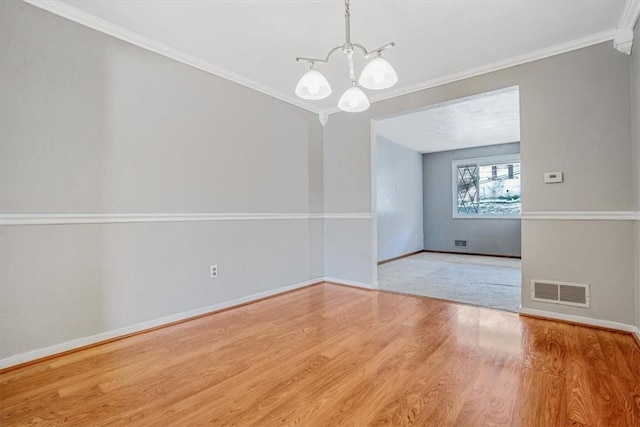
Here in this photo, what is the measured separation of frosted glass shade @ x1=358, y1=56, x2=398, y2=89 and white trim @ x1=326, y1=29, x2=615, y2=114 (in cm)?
170

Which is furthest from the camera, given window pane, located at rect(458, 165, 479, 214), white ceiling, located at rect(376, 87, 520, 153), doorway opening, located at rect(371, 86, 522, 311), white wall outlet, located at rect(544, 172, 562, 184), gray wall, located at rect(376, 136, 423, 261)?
window pane, located at rect(458, 165, 479, 214)

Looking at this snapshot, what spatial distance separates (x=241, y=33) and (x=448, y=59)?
6.22ft

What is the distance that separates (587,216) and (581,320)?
88 cm

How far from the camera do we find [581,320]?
8.36ft

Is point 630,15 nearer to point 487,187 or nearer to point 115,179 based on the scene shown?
point 115,179

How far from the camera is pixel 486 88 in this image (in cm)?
301

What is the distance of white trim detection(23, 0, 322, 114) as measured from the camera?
2.08 metres

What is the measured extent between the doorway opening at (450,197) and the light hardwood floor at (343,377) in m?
1.63

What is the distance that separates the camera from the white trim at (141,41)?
2084 mm

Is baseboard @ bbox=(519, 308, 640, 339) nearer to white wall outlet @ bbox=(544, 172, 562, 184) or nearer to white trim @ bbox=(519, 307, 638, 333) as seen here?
white trim @ bbox=(519, 307, 638, 333)

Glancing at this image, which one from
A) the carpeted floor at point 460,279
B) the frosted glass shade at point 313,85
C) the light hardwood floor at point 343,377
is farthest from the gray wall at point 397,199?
the frosted glass shade at point 313,85

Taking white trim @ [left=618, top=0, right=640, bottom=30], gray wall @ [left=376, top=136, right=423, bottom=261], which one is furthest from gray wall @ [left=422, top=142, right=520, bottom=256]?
white trim @ [left=618, top=0, right=640, bottom=30]

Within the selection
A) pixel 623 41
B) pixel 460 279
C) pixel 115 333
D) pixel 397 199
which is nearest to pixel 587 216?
pixel 623 41

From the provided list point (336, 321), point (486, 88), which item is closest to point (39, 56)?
point (336, 321)
